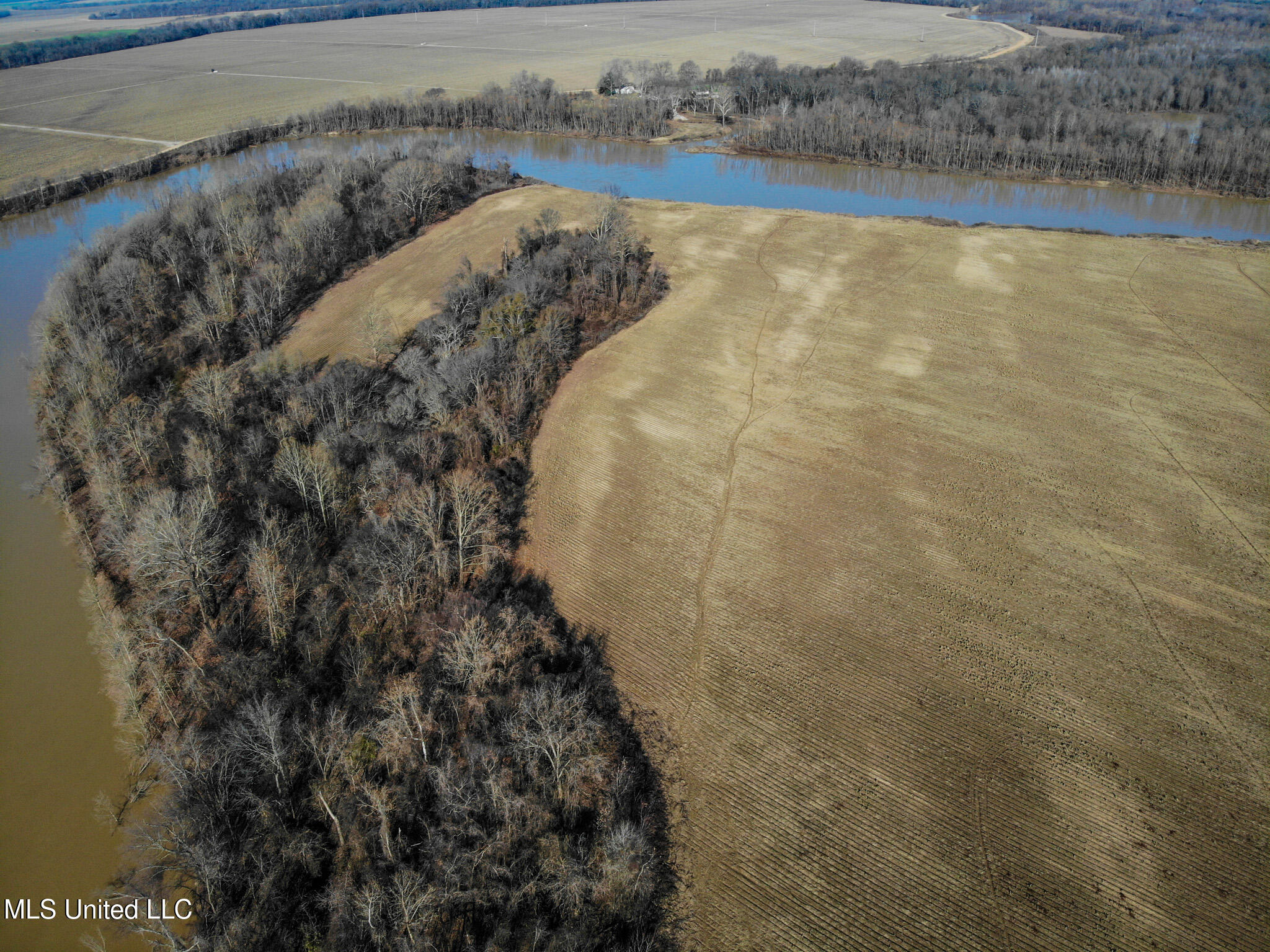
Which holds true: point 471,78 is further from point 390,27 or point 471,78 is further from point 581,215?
point 390,27

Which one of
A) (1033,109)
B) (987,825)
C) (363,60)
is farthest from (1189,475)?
(363,60)

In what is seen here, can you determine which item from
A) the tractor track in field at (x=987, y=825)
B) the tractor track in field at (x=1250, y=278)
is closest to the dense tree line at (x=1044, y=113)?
the tractor track in field at (x=1250, y=278)

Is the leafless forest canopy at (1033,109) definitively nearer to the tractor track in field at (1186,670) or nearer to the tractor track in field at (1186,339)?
the tractor track in field at (1186,339)

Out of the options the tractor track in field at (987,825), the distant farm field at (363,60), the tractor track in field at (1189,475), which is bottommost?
the tractor track in field at (987,825)

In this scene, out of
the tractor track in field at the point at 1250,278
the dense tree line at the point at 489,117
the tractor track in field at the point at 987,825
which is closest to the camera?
the tractor track in field at the point at 987,825

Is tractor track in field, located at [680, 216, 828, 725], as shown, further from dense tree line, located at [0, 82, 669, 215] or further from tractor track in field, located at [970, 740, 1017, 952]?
dense tree line, located at [0, 82, 669, 215]

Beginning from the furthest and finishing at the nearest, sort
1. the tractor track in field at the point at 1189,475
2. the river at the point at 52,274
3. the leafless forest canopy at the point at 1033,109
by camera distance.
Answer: the leafless forest canopy at the point at 1033,109 → the tractor track in field at the point at 1189,475 → the river at the point at 52,274
